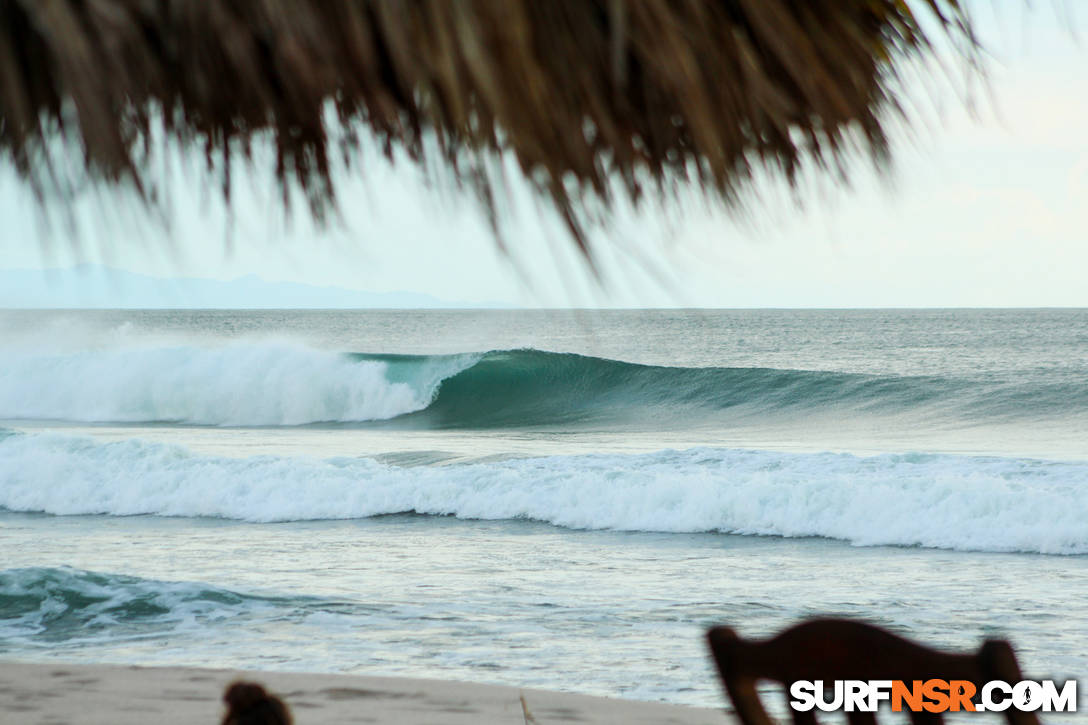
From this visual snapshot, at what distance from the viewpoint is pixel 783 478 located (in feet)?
32.2

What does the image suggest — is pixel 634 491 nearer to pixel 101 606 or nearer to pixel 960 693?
pixel 101 606

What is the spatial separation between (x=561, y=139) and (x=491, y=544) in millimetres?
7430

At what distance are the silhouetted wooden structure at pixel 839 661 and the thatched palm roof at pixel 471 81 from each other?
529mm

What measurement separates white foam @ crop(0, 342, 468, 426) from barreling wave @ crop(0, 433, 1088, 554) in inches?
310

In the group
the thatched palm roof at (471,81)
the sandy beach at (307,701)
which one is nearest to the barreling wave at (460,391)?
the sandy beach at (307,701)

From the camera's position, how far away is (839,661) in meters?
1.16

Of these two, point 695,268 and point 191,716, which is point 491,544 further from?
point 695,268

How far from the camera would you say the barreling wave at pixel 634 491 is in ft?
27.6

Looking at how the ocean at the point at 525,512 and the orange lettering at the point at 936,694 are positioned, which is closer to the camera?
the orange lettering at the point at 936,694

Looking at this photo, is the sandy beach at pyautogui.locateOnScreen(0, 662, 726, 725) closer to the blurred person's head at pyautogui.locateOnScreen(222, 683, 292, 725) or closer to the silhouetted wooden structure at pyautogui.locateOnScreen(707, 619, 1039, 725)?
the silhouetted wooden structure at pyautogui.locateOnScreen(707, 619, 1039, 725)

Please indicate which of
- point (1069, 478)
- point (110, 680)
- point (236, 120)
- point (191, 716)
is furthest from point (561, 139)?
point (1069, 478)

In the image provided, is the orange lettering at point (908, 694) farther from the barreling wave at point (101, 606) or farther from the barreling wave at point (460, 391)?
the barreling wave at point (460, 391)

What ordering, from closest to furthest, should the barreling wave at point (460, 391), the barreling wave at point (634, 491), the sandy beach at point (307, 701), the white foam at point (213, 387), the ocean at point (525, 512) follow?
1. the sandy beach at point (307, 701)
2. the ocean at point (525, 512)
3. the barreling wave at point (634, 491)
4. the barreling wave at point (460, 391)
5. the white foam at point (213, 387)

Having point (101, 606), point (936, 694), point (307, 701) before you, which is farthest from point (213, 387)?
point (936, 694)
